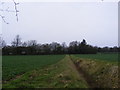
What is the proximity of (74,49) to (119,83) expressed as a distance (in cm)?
10399

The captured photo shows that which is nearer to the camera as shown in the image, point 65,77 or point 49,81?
point 49,81

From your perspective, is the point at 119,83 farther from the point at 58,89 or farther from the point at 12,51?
the point at 12,51

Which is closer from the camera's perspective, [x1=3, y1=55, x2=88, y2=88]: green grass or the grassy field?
[x1=3, y1=55, x2=88, y2=88]: green grass

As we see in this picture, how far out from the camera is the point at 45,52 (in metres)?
108

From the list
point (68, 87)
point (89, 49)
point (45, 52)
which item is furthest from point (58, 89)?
point (89, 49)

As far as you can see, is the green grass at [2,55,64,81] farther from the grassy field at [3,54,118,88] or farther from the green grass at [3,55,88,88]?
A: the green grass at [3,55,88,88]

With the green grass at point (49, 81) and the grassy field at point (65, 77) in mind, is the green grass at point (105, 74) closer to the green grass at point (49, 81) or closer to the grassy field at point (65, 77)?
the grassy field at point (65, 77)

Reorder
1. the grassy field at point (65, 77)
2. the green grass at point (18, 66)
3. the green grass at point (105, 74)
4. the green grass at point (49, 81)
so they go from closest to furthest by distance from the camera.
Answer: the green grass at point (49, 81) → the grassy field at point (65, 77) → the green grass at point (105, 74) → the green grass at point (18, 66)

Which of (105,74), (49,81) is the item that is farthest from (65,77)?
(105,74)

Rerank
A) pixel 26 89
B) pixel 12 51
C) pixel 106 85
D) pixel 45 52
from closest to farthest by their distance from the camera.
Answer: pixel 26 89 < pixel 106 85 < pixel 12 51 < pixel 45 52

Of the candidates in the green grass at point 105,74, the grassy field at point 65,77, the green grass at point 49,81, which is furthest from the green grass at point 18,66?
the green grass at point 105,74

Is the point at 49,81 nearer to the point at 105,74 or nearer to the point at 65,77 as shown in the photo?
the point at 65,77

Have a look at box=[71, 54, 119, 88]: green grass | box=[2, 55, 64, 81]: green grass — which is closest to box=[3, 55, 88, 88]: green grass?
box=[71, 54, 119, 88]: green grass

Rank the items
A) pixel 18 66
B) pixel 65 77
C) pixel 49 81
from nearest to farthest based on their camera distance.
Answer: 1. pixel 49 81
2. pixel 65 77
3. pixel 18 66
